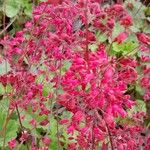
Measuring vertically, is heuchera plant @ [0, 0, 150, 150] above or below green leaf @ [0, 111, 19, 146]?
above

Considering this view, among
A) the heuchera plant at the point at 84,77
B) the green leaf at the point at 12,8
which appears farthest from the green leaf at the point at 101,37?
the heuchera plant at the point at 84,77

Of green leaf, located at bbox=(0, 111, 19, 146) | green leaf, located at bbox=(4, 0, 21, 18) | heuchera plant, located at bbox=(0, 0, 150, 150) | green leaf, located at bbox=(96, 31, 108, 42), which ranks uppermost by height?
heuchera plant, located at bbox=(0, 0, 150, 150)

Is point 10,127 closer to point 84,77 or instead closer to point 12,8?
point 84,77

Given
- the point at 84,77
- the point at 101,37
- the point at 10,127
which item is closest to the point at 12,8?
the point at 101,37

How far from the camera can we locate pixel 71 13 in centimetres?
230

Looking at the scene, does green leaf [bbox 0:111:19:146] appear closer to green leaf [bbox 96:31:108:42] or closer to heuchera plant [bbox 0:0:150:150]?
heuchera plant [bbox 0:0:150:150]

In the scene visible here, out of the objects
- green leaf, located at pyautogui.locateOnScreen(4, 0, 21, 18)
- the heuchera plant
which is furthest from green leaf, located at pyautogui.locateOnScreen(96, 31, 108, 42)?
the heuchera plant

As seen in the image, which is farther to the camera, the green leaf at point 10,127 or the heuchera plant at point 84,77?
the green leaf at point 10,127

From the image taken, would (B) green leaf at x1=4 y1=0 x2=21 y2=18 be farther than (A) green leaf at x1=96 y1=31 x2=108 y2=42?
Yes

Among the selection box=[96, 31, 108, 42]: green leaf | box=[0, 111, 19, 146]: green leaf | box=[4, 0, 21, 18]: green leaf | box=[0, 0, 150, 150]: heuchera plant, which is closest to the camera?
box=[0, 0, 150, 150]: heuchera plant

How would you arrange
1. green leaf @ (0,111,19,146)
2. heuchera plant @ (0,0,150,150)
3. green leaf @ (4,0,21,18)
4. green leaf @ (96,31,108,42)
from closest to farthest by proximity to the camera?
heuchera plant @ (0,0,150,150) → green leaf @ (0,111,19,146) → green leaf @ (96,31,108,42) → green leaf @ (4,0,21,18)

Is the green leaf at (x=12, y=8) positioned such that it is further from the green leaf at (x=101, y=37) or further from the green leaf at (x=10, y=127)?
the green leaf at (x=10, y=127)

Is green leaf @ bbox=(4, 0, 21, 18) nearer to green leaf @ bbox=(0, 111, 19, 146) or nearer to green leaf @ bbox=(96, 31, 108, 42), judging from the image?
green leaf @ bbox=(96, 31, 108, 42)

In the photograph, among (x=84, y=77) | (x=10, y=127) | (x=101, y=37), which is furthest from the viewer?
(x=101, y=37)
